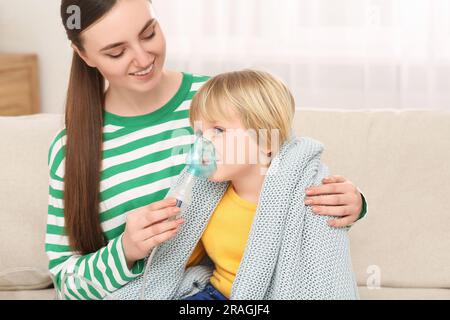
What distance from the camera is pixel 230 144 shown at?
115cm

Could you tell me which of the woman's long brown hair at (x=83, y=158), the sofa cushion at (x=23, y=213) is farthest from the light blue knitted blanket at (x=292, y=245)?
the sofa cushion at (x=23, y=213)

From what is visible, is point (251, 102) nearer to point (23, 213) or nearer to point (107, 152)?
point (107, 152)

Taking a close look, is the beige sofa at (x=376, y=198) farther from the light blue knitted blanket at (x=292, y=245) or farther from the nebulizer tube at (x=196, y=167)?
the nebulizer tube at (x=196, y=167)

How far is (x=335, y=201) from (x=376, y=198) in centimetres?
46

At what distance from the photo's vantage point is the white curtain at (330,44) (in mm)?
2840

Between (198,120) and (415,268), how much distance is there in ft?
2.30

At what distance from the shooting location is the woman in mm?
1257

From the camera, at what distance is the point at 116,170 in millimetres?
1374

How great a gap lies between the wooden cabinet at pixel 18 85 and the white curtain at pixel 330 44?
74cm

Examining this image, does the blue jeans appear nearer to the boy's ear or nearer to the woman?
the woman

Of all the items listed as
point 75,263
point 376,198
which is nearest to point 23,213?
point 75,263

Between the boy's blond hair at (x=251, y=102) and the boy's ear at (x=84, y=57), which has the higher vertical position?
the boy's ear at (x=84, y=57)
